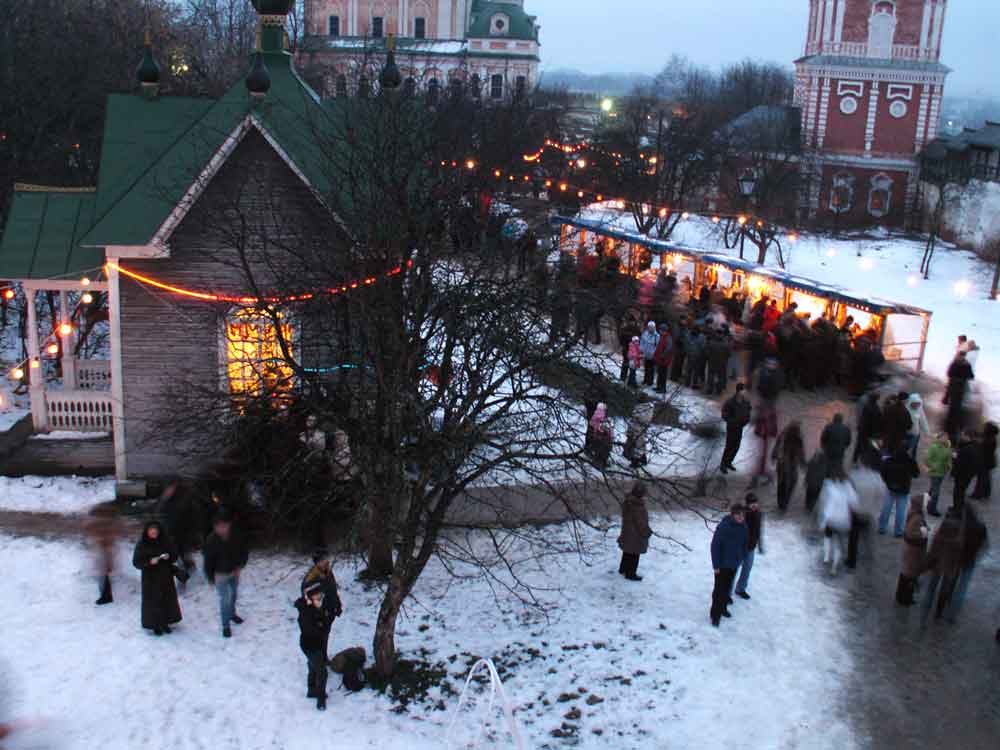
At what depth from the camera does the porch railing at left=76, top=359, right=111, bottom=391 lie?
776 inches

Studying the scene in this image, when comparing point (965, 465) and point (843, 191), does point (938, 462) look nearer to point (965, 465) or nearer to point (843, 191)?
point (965, 465)

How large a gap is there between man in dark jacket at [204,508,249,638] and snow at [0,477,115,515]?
4.88m

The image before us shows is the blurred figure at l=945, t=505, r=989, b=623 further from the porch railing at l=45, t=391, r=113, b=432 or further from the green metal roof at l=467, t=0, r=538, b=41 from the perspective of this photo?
the green metal roof at l=467, t=0, r=538, b=41

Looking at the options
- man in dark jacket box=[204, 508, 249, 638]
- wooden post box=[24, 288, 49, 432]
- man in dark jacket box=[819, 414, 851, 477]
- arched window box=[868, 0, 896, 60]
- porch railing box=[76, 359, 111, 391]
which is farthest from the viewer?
arched window box=[868, 0, 896, 60]

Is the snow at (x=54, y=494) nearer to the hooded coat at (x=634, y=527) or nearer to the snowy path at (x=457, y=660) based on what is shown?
the snowy path at (x=457, y=660)

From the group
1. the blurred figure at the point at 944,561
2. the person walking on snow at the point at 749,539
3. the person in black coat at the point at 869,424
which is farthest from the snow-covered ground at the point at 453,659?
the person in black coat at the point at 869,424

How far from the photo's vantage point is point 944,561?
39.5 ft

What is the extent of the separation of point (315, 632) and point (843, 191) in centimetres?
5621

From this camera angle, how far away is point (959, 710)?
1046cm

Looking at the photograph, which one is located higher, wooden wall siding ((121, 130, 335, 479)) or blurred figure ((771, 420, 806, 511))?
wooden wall siding ((121, 130, 335, 479))

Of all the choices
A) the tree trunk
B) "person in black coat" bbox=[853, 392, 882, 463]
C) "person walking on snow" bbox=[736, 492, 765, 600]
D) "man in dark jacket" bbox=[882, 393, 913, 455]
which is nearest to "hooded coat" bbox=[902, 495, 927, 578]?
"person walking on snow" bbox=[736, 492, 765, 600]

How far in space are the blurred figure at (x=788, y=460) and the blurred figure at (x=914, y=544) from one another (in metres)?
3.07

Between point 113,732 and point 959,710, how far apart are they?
8.70 m

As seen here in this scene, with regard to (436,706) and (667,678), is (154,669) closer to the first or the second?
(436,706)
